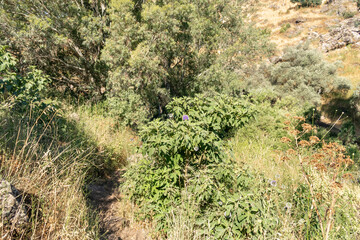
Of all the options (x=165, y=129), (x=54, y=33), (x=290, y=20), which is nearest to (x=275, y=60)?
(x=54, y=33)

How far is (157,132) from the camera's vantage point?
2.07 m

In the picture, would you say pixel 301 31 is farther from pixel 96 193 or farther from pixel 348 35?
pixel 96 193

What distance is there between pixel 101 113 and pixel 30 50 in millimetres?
2715

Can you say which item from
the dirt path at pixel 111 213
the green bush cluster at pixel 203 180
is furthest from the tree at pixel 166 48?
the green bush cluster at pixel 203 180

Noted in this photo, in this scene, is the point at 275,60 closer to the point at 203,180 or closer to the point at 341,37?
the point at 341,37

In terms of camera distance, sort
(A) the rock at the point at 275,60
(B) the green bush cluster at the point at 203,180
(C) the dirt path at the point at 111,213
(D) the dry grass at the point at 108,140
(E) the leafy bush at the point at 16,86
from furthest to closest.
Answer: (A) the rock at the point at 275,60, (D) the dry grass at the point at 108,140, (E) the leafy bush at the point at 16,86, (C) the dirt path at the point at 111,213, (B) the green bush cluster at the point at 203,180

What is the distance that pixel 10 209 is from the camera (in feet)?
4.62

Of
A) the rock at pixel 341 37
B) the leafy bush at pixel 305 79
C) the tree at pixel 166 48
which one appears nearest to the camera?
the tree at pixel 166 48

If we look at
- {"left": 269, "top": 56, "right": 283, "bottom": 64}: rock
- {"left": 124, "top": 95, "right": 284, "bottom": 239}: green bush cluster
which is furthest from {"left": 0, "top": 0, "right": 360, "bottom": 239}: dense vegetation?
{"left": 269, "top": 56, "right": 283, "bottom": 64}: rock

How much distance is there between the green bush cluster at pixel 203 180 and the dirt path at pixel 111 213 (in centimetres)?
25

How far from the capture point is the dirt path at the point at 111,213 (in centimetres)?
213

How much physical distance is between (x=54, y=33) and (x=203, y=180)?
6404mm

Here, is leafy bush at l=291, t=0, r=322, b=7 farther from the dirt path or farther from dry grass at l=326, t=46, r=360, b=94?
the dirt path

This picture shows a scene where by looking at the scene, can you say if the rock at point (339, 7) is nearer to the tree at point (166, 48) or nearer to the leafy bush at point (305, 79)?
the leafy bush at point (305, 79)
